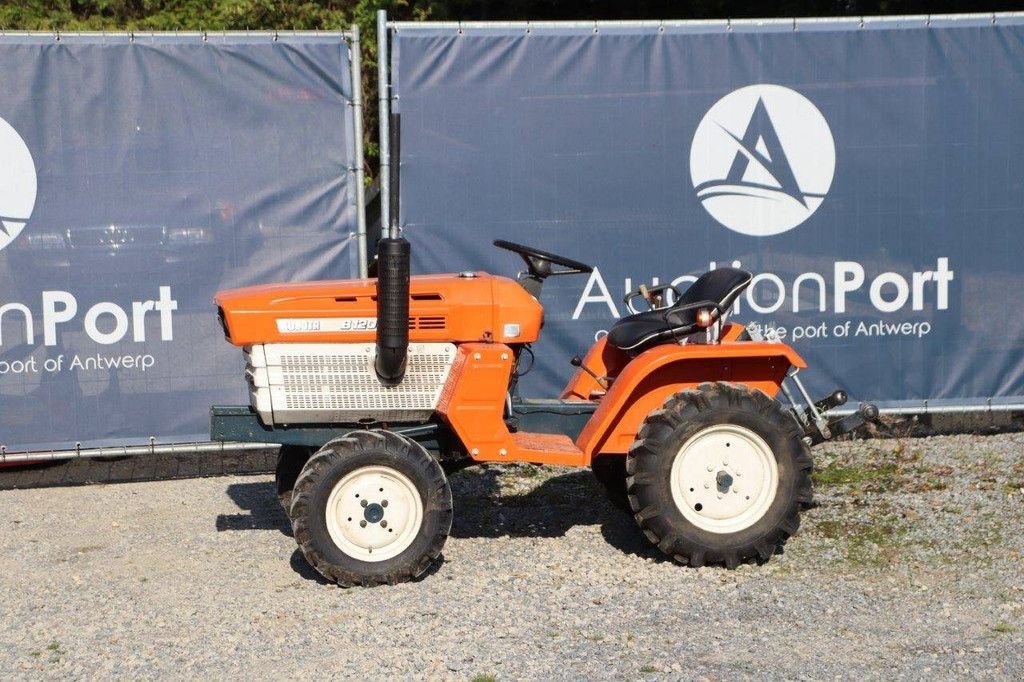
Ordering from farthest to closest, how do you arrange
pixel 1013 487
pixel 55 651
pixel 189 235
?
pixel 189 235 < pixel 1013 487 < pixel 55 651

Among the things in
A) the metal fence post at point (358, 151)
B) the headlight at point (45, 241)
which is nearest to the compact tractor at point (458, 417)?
the metal fence post at point (358, 151)

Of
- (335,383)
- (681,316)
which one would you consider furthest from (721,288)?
(335,383)

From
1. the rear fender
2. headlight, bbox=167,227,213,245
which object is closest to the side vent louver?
the rear fender

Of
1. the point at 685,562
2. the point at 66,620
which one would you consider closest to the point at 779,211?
the point at 685,562

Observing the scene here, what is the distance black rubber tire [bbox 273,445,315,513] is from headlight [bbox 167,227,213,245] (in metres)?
1.73

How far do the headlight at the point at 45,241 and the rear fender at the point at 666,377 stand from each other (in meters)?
3.49

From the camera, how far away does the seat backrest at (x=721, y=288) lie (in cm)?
608

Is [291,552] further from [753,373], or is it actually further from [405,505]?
[753,373]

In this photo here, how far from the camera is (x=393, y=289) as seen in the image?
5.54m

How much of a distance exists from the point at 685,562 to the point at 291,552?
75.7 inches

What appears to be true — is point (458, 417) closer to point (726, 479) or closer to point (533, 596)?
point (533, 596)

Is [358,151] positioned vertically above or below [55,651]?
above

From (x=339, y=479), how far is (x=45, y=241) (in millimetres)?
3024

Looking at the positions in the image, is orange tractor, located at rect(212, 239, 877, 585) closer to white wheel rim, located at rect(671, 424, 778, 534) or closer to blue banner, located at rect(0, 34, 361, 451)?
white wheel rim, located at rect(671, 424, 778, 534)
